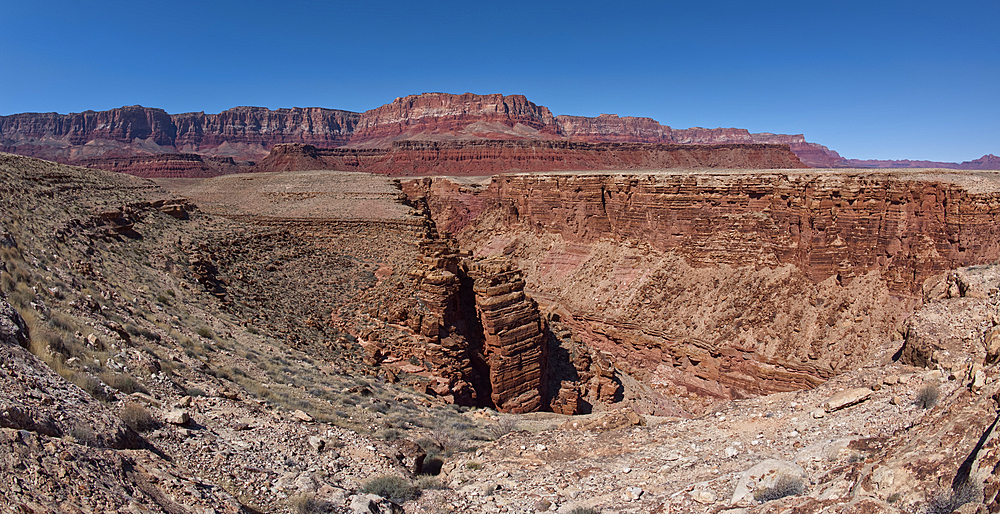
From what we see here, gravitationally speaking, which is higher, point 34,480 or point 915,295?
point 34,480

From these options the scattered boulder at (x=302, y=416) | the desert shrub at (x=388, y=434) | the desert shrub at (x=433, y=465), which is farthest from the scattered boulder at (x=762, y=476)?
the scattered boulder at (x=302, y=416)

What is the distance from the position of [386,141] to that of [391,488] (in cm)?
17865

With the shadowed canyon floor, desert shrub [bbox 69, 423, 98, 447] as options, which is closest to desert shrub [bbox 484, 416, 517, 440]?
the shadowed canyon floor

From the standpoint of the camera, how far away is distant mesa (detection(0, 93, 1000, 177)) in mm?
117062

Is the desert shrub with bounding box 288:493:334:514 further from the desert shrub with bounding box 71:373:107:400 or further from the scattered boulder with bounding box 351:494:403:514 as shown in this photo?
the desert shrub with bounding box 71:373:107:400

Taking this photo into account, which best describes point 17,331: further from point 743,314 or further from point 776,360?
point 743,314

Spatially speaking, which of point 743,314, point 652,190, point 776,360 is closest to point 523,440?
point 776,360

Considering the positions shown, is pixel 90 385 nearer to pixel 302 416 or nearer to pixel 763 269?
pixel 302 416

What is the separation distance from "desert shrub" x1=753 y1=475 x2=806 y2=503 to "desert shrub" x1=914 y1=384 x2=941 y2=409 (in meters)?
3.44

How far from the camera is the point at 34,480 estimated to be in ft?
11.0

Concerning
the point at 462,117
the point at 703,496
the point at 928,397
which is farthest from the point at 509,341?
the point at 462,117

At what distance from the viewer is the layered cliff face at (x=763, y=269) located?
19156 mm

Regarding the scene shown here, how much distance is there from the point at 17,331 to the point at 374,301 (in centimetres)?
936

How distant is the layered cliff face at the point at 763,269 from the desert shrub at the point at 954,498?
12883 millimetres
